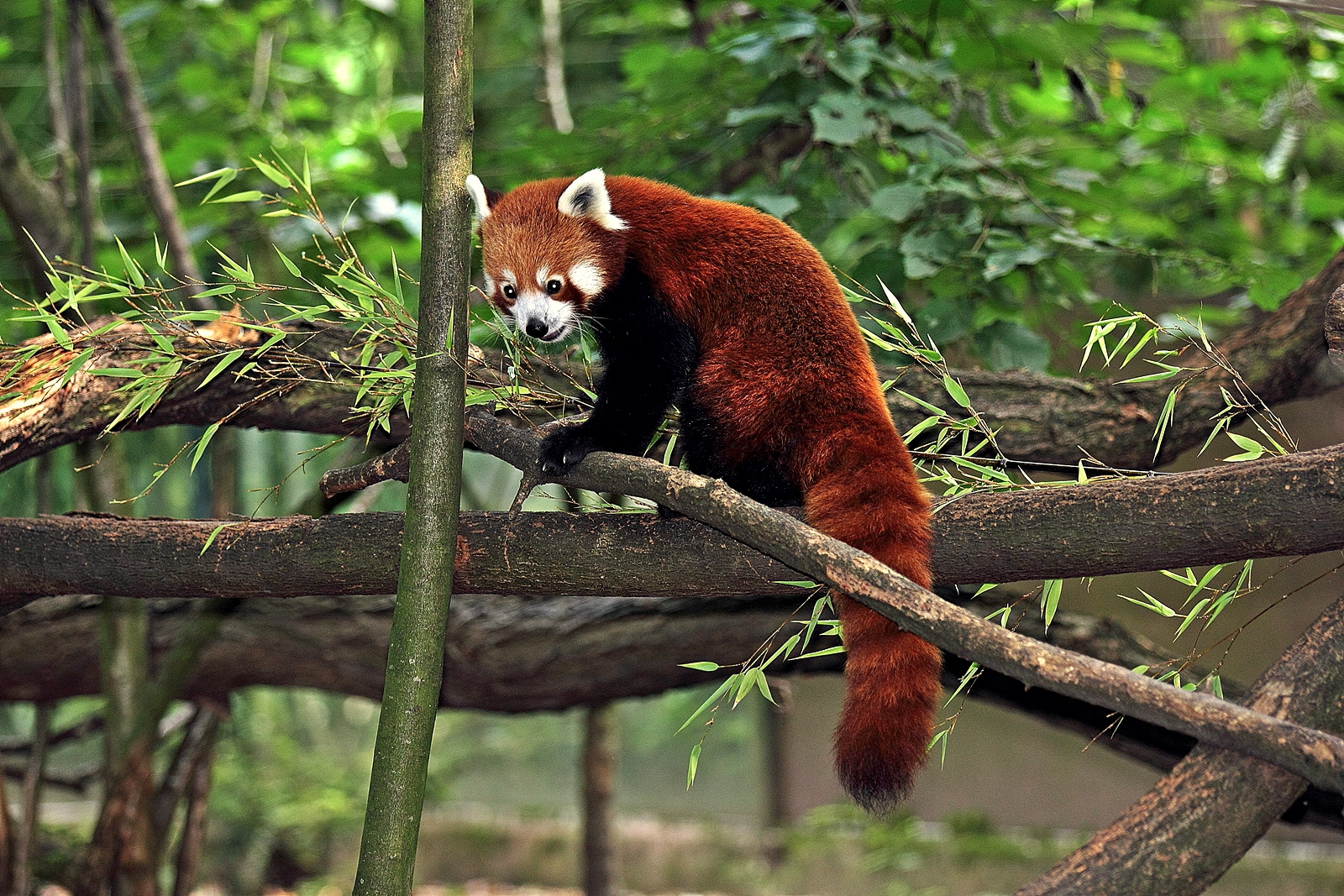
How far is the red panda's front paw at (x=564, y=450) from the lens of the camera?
158cm

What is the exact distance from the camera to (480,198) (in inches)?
69.9

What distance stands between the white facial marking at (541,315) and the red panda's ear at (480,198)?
16 cm

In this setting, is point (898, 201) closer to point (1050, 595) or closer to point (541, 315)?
point (541, 315)

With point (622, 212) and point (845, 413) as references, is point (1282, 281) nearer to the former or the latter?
point (845, 413)

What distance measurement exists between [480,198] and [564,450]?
482mm

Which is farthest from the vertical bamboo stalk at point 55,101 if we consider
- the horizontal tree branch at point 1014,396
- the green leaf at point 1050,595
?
the green leaf at point 1050,595

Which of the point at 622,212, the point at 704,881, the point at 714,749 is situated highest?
the point at 622,212

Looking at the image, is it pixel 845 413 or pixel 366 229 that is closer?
pixel 845 413

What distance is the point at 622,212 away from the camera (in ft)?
6.06

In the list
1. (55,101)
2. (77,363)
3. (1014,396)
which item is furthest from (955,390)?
(55,101)

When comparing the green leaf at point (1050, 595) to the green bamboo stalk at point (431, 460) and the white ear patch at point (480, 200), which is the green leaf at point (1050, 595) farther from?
the white ear patch at point (480, 200)

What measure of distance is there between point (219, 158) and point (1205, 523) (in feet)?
9.73

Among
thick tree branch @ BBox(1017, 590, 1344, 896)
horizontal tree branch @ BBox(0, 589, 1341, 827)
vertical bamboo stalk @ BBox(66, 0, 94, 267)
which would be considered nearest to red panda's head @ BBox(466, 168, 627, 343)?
horizontal tree branch @ BBox(0, 589, 1341, 827)

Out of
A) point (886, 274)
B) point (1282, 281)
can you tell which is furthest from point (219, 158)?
point (1282, 281)
